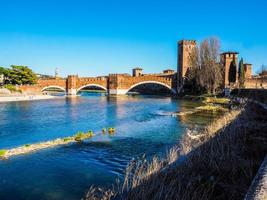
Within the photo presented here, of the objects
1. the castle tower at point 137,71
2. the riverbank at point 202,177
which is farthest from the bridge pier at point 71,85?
the riverbank at point 202,177

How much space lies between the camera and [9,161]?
1217 cm

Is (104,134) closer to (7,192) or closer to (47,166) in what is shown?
(47,166)

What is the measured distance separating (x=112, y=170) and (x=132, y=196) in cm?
629

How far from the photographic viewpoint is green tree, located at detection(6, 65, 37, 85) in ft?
236

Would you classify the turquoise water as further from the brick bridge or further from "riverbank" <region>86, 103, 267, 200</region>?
the brick bridge

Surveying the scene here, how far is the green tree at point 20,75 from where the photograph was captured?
7181cm

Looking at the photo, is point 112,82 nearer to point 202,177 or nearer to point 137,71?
point 137,71

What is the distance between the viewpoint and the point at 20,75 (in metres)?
73.1

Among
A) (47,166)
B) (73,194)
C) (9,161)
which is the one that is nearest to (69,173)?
(47,166)

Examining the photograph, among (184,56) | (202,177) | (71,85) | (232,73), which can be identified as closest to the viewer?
(202,177)

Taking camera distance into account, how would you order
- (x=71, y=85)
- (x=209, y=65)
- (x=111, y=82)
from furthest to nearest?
(x=111, y=82) < (x=71, y=85) < (x=209, y=65)

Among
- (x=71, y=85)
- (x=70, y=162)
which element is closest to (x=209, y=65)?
(x=71, y=85)

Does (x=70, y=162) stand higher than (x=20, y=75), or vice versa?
(x=20, y=75)

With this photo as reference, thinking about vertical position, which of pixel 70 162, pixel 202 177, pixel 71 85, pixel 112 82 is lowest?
pixel 70 162
